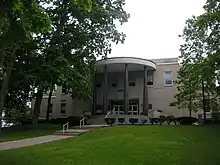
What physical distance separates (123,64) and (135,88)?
546 centimetres

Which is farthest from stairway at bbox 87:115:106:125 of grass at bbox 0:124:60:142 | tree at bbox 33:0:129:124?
grass at bbox 0:124:60:142

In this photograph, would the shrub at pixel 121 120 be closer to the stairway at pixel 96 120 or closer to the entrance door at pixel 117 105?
the stairway at pixel 96 120

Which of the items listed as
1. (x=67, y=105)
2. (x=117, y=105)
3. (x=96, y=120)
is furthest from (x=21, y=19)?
(x=67, y=105)

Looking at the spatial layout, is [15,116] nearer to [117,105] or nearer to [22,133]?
[117,105]

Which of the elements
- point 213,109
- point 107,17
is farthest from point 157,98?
point 107,17

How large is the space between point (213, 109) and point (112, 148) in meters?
21.5

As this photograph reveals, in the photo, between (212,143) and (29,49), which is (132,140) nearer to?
(212,143)

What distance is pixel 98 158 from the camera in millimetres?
12203

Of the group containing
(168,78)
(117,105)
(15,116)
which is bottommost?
(15,116)

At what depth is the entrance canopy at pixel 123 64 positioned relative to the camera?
3706cm

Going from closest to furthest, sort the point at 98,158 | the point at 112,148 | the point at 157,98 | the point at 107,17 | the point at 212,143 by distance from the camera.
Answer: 1. the point at 98,158
2. the point at 112,148
3. the point at 212,143
4. the point at 107,17
5. the point at 157,98

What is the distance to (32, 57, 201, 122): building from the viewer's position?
38031 millimetres

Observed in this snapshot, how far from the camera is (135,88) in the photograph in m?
42.0

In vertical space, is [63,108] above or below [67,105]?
below
